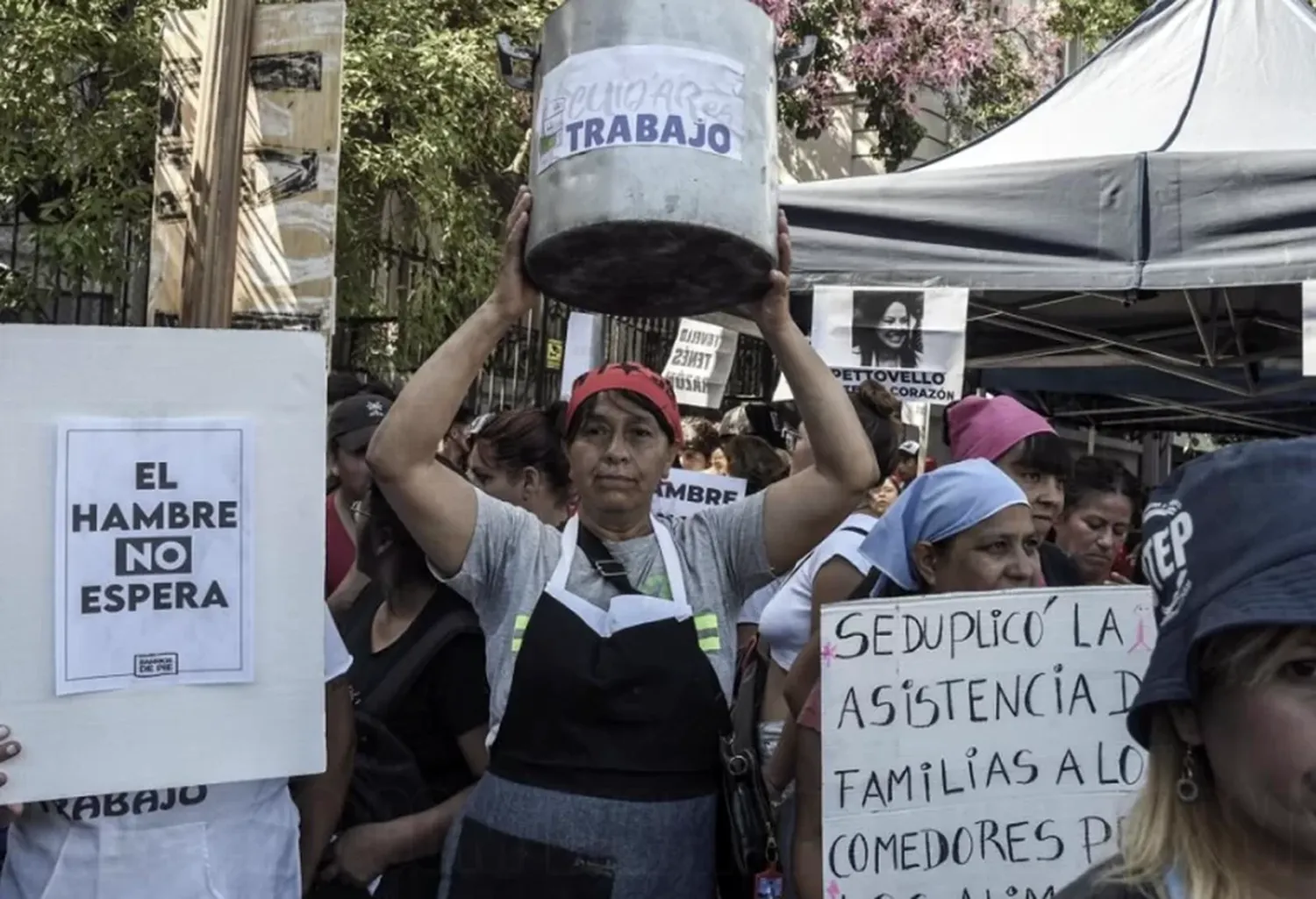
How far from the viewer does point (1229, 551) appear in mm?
1140

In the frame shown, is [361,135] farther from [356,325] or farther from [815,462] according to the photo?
[815,462]

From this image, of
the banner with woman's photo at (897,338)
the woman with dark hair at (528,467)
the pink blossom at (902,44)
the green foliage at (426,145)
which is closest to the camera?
the woman with dark hair at (528,467)

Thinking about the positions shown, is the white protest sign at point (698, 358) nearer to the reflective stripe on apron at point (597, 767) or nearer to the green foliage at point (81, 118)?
the green foliage at point (81, 118)

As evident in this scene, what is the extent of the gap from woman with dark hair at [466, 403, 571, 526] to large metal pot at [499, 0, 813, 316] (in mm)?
1572

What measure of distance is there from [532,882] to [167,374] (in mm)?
1116

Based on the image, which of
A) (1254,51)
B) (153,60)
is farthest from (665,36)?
(153,60)

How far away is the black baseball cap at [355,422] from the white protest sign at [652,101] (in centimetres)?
208

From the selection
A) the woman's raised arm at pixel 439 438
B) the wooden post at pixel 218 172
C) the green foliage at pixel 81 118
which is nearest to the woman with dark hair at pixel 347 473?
the wooden post at pixel 218 172

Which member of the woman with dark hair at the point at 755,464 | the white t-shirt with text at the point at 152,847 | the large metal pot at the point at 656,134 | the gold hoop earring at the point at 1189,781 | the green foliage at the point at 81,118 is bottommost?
the white t-shirt with text at the point at 152,847

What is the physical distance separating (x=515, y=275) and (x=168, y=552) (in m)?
0.80

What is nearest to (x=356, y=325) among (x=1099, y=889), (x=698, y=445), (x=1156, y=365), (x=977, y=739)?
(x=698, y=445)

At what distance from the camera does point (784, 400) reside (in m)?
6.27

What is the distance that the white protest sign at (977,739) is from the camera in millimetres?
2457

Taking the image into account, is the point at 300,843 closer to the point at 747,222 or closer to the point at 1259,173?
the point at 747,222
